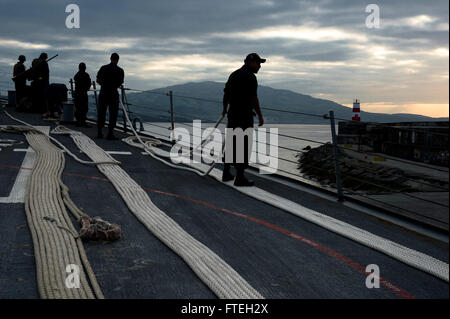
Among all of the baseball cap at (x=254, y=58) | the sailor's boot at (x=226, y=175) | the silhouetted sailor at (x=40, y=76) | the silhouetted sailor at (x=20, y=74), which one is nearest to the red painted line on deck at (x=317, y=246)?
the sailor's boot at (x=226, y=175)

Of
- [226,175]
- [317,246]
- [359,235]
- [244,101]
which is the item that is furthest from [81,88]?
[317,246]

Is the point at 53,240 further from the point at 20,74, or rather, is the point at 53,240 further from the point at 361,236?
the point at 20,74

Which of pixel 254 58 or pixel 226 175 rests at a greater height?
pixel 254 58

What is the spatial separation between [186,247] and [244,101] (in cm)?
300

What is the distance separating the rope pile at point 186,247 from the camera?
2889 millimetres

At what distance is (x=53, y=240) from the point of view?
11.7 ft

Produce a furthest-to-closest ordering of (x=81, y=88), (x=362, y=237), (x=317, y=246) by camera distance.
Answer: (x=81, y=88), (x=362, y=237), (x=317, y=246)

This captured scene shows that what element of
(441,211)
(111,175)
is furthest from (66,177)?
(441,211)

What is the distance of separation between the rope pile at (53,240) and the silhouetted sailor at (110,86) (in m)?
4.81

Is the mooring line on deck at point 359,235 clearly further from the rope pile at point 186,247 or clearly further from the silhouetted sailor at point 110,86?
the silhouetted sailor at point 110,86

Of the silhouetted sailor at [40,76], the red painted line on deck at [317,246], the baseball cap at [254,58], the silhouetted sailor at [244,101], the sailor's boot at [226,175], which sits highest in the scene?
the silhouetted sailor at [40,76]

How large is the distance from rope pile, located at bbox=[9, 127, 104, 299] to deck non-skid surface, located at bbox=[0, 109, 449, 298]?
0.25ft

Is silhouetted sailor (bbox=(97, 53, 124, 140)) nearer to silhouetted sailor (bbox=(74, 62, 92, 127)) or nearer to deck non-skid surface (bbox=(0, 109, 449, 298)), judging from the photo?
silhouetted sailor (bbox=(74, 62, 92, 127))
